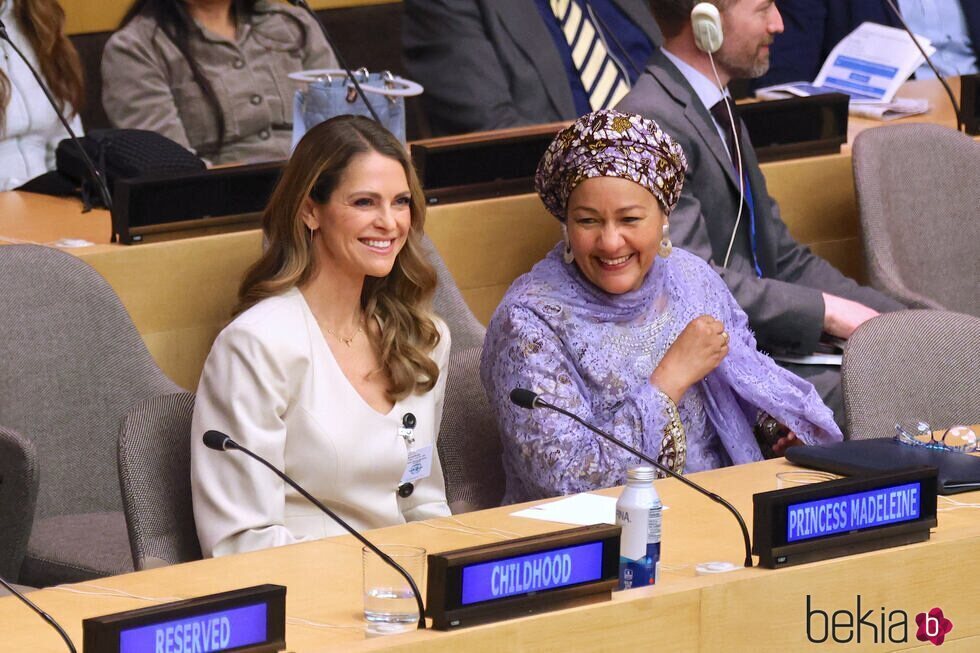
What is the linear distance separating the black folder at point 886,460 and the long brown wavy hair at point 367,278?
0.61 metres

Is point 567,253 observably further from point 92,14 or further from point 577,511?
point 92,14

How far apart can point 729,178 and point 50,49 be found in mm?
1673

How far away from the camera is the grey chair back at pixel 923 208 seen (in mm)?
3930

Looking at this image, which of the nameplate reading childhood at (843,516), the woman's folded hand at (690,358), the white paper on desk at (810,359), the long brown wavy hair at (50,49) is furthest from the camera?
the long brown wavy hair at (50,49)

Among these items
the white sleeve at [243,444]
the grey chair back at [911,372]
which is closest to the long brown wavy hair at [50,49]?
the white sleeve at [243,444]

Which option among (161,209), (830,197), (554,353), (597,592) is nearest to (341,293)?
(554,353)

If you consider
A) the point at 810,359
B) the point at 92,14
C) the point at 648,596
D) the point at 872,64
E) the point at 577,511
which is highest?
the point at 92,14

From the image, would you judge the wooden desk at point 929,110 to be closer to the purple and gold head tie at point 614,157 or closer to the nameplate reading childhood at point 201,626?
the purple and gold head tie at point 614,157

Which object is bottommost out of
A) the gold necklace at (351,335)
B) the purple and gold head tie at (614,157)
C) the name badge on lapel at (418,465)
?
the name badge on lapel at (418,465)

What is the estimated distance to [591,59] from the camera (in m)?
4.66

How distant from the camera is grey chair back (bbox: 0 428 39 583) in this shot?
2682 millimetres

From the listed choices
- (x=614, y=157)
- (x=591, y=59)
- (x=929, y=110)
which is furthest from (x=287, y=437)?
(x=929, y=110)

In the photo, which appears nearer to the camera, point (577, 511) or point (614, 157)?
point (577, 511)

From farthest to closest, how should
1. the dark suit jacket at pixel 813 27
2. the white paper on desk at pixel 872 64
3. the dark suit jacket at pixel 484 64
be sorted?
the dark suit jacket at pixel 813 27 < the white paper on desk at pixel 872 64 < the dark suit jacket at pixel 484 64
